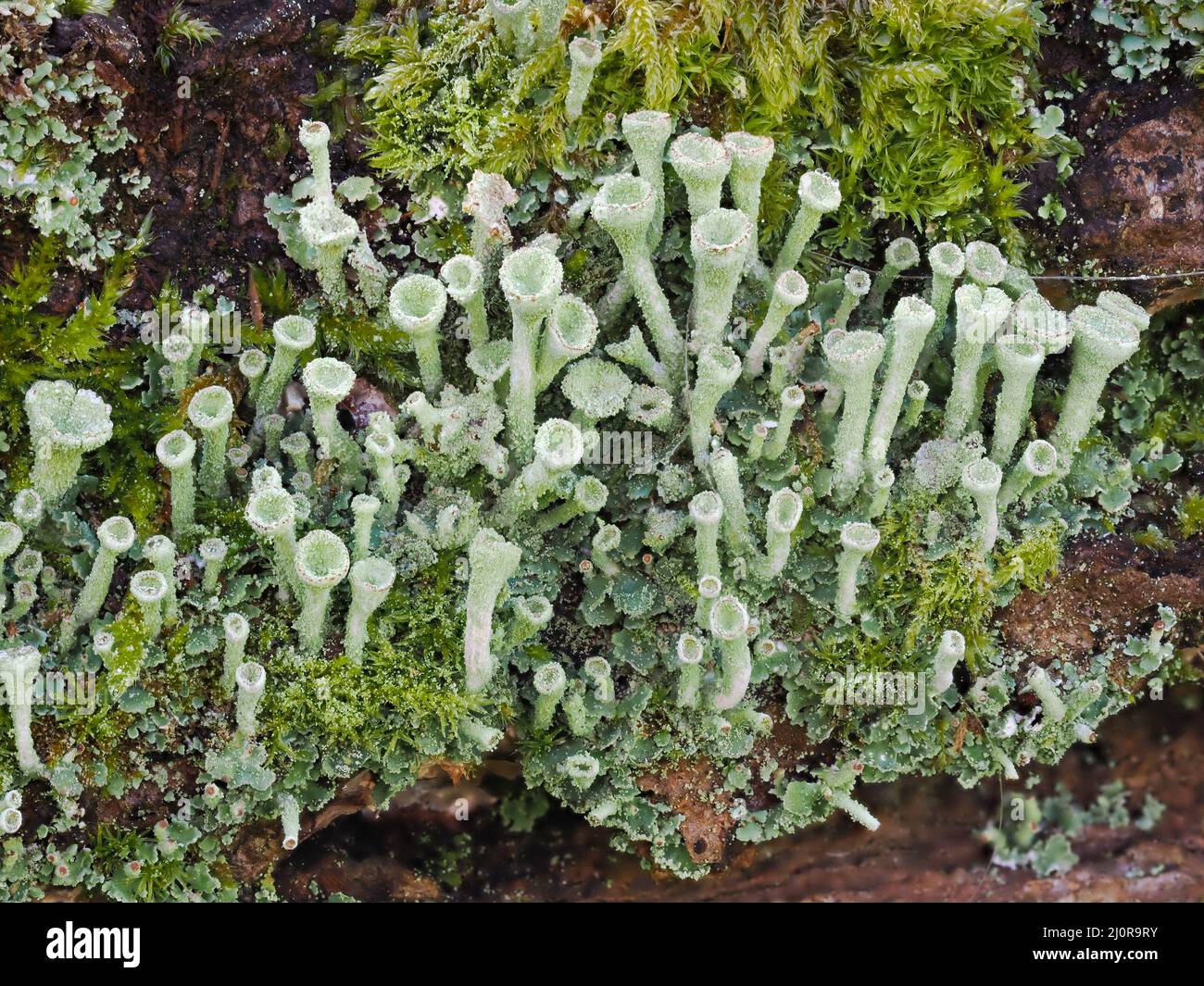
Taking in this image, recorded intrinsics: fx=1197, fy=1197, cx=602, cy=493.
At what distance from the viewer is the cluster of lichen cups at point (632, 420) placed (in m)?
2.60

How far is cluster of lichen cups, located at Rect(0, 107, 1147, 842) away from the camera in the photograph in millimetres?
2598

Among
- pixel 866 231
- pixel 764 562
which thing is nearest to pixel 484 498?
pixel 764 562

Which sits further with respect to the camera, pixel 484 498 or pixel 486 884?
pixel 486 884

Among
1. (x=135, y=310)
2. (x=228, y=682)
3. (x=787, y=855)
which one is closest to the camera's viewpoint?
(x=228, y=682)

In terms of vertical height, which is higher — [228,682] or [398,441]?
[398,441]

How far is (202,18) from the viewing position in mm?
2867

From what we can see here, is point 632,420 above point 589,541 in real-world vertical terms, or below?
above

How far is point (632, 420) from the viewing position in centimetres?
289

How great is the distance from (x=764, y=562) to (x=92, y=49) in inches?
76.5

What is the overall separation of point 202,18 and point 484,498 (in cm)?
133

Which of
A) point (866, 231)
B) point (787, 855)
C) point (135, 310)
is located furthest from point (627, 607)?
point (135, 310)

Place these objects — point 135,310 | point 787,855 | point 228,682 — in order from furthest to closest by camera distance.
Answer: point 787,855 < point 135,310 < point 228,682

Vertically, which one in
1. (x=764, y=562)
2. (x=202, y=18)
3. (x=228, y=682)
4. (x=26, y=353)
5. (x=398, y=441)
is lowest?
(x=228, y=682)

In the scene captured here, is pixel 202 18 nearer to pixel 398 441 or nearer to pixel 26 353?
pixel 26 353
